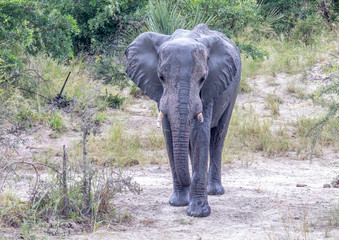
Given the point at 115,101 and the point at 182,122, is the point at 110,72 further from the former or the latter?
the point at 182,122

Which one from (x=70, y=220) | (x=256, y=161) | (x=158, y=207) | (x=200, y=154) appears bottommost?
(x=256, y=161)

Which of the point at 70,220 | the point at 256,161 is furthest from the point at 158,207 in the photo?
the point at 256,161

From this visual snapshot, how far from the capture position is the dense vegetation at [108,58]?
8297 millimetres

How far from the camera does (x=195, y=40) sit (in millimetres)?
5043

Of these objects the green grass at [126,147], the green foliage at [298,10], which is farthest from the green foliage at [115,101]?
the green foliage at [298,10]

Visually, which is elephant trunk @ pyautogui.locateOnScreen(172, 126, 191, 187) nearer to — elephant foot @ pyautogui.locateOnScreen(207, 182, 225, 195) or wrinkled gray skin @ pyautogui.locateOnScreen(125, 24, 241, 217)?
wrinkled gray skin @ pyautogui.locateOnScreen(125, 24, 241, 217)

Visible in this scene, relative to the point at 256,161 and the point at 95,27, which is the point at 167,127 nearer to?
the point at 256,161

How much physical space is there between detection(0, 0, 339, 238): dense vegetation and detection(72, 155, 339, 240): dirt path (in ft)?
2.28

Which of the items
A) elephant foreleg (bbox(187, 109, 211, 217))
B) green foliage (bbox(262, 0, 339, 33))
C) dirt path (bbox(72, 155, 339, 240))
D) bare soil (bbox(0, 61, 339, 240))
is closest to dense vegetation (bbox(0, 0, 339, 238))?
bare soil (bbox(0, 61, 339, 240))

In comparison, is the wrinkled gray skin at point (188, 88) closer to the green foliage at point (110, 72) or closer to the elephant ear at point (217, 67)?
the elephant ear at point (217, 67)

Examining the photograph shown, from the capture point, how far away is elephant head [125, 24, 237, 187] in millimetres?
4648

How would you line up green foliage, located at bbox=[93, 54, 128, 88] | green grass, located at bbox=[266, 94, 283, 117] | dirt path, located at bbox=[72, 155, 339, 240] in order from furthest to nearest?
green foliage, located at bbox=[93, 54, 128, 88]
green grass, located at bbox=[266, 94, 283, 117]
dirt path, located at bbox=[72, 155, 339, 240]

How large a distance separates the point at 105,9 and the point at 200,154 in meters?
6.16

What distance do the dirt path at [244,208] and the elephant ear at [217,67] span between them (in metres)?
1.18
